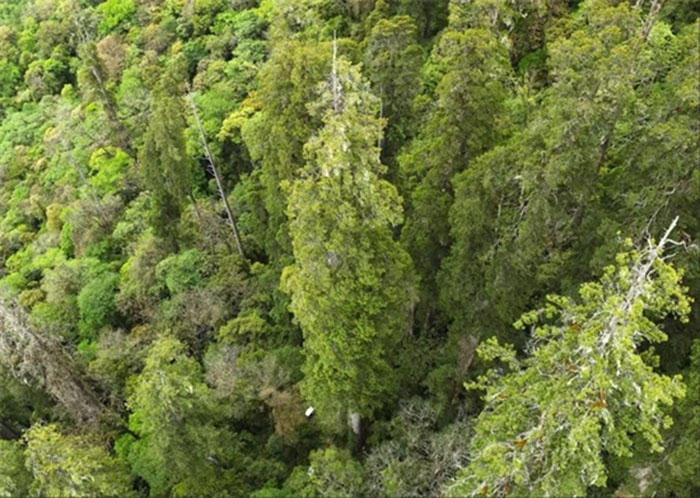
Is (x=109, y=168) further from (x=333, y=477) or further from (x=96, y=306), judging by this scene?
(x=333, y=477)

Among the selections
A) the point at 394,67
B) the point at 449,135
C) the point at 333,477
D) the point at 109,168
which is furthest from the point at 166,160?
the point at 109,168

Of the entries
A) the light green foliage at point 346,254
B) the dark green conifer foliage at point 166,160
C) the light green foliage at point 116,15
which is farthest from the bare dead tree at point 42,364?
the light green foliage at point 116,15

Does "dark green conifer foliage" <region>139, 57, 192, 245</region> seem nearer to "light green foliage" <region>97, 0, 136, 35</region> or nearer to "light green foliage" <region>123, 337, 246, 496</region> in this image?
"light green foliage" <region>123, 337, 246, 496</region>

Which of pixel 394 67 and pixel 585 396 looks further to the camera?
pixel 394 67

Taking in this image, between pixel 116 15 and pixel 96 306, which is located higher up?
pixel 116 15

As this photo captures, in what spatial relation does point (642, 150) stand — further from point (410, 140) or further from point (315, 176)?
point (410, 140)

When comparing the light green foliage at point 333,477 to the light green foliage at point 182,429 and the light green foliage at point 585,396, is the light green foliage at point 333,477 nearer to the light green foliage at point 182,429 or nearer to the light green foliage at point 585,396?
the light green foliage at point 182,429

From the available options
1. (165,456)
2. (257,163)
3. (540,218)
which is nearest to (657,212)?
(540,218)
